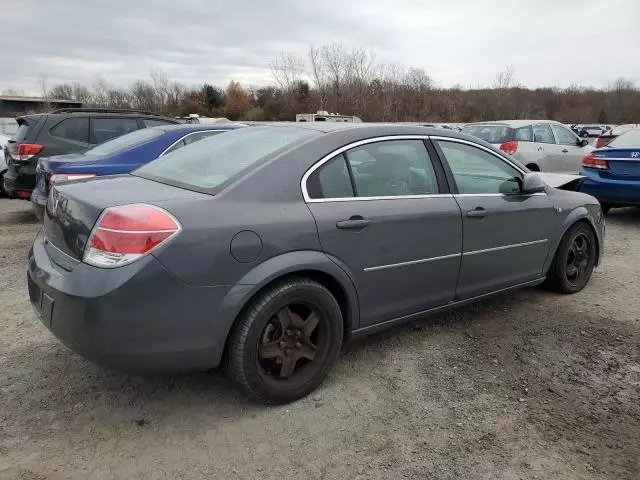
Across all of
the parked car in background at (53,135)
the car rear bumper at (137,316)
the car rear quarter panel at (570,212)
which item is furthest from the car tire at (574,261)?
the parked car in background at (53,135)

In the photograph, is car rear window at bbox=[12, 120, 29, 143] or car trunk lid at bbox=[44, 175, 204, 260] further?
car rear window at bbox=[12, 120, 29, 143]

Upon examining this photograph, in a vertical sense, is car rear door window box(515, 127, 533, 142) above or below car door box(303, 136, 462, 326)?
above

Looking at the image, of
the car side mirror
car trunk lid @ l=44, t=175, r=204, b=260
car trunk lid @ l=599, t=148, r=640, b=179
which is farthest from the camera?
car trunk lid @ l=599, t=148, r=640, b=179

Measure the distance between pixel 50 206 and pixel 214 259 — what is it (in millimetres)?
1201

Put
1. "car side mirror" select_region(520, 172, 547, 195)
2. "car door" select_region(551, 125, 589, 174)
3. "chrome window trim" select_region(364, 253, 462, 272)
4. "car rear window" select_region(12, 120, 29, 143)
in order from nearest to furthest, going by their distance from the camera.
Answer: "chrome window trim" select_region(364, 253, 462, 272), "car side mirror" select_region(520, 172, 547, 195), "car rear window" select_region(12, 120, 29, 143), "car door" select_region(551, 125, 589, 174)

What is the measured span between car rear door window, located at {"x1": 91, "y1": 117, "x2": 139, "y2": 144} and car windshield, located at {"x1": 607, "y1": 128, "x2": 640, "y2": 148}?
7.76 meters

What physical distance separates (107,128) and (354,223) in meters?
6.66

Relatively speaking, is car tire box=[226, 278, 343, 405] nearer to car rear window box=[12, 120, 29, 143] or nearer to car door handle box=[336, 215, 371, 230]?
car door handle box=[336, 215, 371, 230]

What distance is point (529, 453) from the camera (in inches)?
98.2

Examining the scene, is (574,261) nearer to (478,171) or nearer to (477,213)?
(478,171)

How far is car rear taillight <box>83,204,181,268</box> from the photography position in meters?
2.36

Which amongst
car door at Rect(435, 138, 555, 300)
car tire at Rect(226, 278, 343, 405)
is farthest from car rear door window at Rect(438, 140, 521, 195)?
car tire at Rect(226, 278, 343, 405)

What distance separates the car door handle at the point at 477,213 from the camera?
355 cm

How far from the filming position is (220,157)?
3203 millimetres
